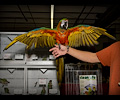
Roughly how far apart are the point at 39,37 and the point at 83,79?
22.1 inches

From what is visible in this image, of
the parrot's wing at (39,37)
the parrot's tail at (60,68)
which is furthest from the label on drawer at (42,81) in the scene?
the parrot's wing at (39,37)

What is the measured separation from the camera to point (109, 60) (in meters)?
1.06

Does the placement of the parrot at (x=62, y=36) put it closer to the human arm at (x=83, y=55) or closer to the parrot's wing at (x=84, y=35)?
the parrot's wing at (x=84, y=35)

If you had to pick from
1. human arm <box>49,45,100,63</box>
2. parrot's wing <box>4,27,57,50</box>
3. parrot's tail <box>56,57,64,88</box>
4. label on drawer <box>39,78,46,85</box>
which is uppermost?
parrot's wing <box>4,27,57,50</box>

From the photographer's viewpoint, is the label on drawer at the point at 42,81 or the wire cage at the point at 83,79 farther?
the label on drawer at the point at 42,81

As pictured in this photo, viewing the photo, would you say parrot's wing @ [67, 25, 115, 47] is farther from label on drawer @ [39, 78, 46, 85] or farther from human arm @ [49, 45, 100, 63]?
label on drawer @ [39, 78, 46, 85]

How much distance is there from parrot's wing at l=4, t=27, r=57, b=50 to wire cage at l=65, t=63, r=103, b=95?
286mm

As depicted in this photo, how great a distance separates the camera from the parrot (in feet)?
4.05

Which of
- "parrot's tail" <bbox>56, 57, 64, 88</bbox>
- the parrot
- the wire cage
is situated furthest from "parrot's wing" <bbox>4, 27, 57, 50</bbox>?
the wire cage

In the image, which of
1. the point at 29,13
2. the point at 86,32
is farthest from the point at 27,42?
the point at 86,32

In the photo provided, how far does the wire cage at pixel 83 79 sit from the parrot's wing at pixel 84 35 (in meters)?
0.20

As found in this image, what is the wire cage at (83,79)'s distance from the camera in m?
1.29

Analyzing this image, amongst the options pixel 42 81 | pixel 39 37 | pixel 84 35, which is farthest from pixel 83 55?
pixel 42 81

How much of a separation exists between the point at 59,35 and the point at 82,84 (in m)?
0.50
